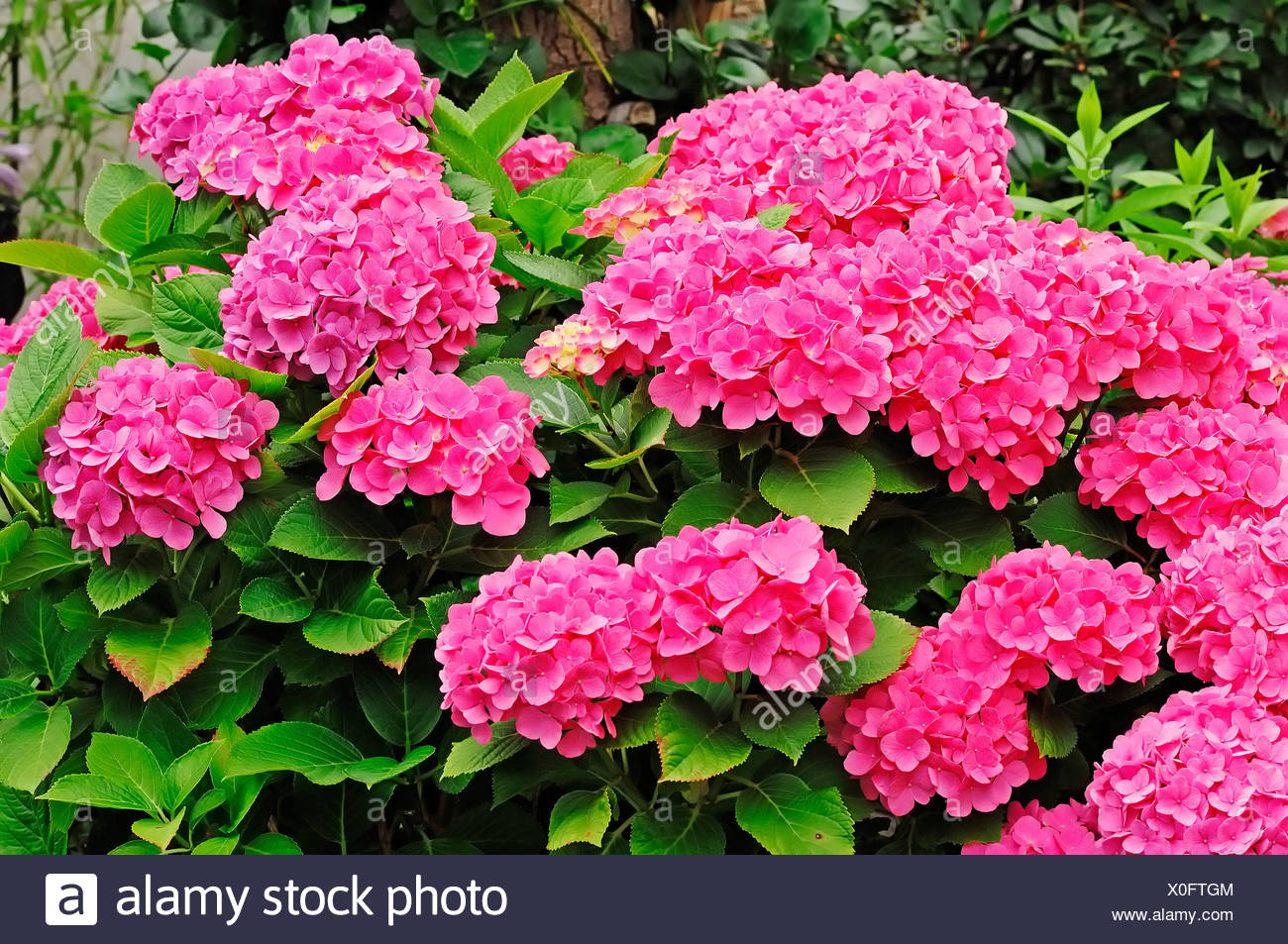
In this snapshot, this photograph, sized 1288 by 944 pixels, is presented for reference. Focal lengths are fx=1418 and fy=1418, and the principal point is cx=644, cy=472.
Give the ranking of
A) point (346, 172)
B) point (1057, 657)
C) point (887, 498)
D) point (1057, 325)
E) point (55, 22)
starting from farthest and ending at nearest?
1. point (55, 22)
2. point (346, 172)
3. point (887, 498)
4. point (1057, 325)
5. point (1057, 657)

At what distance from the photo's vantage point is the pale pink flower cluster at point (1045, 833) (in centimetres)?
161

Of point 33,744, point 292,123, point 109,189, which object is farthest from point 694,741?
point 109,189

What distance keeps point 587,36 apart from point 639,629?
90.8 inches

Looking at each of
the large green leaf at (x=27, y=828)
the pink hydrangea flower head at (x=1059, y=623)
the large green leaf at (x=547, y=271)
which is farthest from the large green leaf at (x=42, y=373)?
the pink hydrangea flower head at (x=1059, y=623)

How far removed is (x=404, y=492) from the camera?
189 centimetres

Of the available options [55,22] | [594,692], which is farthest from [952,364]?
[55,22]

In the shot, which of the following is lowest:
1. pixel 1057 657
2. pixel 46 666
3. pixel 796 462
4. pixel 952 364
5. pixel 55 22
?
pixel 55 22

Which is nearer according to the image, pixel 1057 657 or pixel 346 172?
pixel 1057 657

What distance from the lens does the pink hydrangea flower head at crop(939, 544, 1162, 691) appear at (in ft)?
5.28

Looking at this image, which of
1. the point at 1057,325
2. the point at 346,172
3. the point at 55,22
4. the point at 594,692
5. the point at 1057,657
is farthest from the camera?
the point at 55,22

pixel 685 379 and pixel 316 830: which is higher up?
pixel 685 379

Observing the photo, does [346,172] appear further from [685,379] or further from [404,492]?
[685,379]

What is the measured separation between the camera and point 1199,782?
4.79 ft
